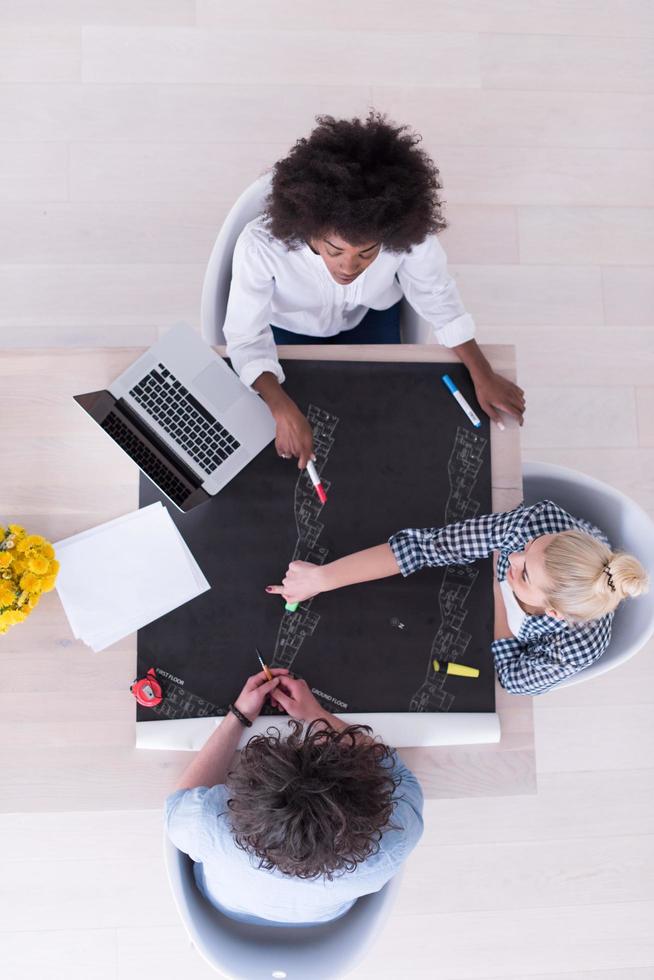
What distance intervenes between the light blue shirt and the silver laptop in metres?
0.51

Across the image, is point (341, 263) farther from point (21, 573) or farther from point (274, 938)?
point (274, 938)

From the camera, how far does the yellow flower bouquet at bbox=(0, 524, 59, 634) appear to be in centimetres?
114

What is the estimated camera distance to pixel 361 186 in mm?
1167

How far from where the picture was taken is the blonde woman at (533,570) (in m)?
1.27

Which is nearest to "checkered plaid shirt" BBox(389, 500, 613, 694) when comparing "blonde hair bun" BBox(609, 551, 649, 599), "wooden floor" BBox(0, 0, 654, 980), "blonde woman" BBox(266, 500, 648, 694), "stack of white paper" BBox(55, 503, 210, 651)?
"blonde woman" BBox(266, 500, 648, 694)

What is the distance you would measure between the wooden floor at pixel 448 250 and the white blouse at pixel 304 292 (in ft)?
2.24

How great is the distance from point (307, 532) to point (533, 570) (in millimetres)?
412

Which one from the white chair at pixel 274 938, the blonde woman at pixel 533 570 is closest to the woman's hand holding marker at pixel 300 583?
the blonde woman at pixel 533 570

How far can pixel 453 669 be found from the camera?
1300mm

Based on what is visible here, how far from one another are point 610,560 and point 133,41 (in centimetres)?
194

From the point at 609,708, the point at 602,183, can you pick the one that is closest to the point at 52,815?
the point at 609,708

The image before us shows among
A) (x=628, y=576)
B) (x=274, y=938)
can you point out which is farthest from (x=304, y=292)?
(x=274, y=938)

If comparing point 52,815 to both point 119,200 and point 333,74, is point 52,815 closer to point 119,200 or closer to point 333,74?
point 119,200

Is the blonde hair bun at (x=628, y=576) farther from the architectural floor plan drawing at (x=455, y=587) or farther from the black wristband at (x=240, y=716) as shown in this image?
the black wristband at (x=240, y=716)
